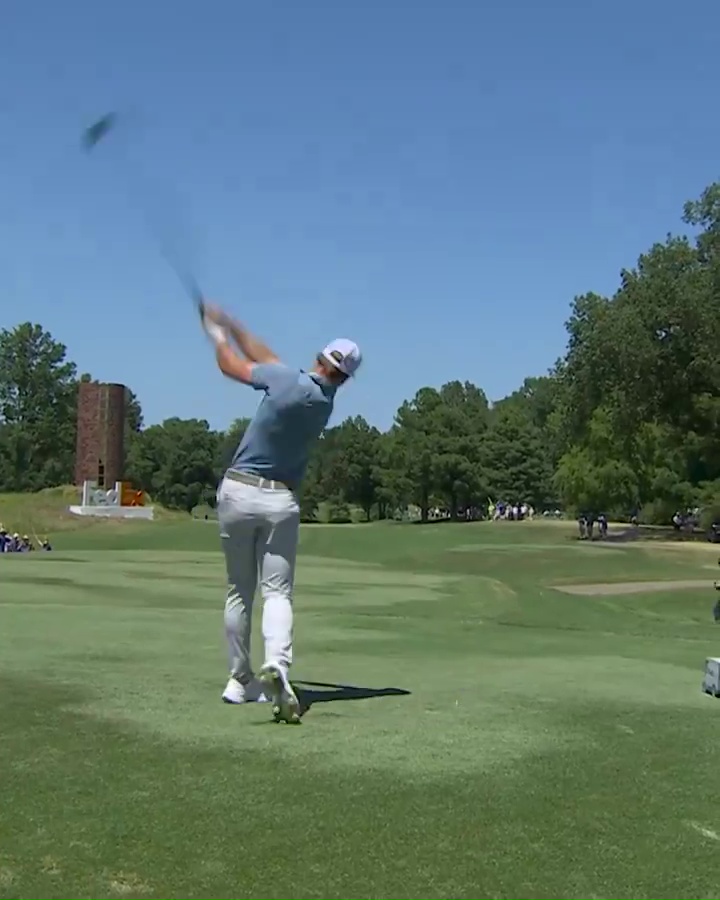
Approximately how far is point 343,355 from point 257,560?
131cm

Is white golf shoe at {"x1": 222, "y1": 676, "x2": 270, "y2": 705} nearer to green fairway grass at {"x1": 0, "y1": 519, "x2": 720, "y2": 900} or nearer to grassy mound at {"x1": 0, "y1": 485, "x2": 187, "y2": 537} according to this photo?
green fairway grass at {"x1": 0, "y1": 519, "x2": 720, "y2": 900}

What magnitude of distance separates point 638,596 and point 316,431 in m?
22.4

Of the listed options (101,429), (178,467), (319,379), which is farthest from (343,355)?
(178,467)

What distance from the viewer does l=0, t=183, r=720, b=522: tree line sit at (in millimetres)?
56188

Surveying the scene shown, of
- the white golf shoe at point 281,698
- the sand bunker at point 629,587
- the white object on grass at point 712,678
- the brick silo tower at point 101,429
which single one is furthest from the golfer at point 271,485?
the brick silo tower at point 101,429

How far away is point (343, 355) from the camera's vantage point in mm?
6906

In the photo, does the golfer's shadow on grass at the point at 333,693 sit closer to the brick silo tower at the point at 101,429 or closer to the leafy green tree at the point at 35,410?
the brick silo tower at the point at 101,429

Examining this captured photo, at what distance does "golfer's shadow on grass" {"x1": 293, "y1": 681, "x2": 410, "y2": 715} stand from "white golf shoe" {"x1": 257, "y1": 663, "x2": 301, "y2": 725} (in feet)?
1.62

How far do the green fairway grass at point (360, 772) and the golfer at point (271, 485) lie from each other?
0.44 metres

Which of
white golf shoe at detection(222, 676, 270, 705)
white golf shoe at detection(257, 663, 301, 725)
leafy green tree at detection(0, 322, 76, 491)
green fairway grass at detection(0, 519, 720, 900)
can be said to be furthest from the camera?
leafy green tree at detection(0, 322, 76, 491)

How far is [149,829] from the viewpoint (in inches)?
166

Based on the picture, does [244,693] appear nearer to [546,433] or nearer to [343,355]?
[343,355]

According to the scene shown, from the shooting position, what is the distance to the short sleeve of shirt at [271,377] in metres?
6.87

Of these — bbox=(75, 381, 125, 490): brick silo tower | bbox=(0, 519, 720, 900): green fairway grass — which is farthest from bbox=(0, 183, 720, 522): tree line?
bbox=(0, 519, 720, 900): green fairway grass
